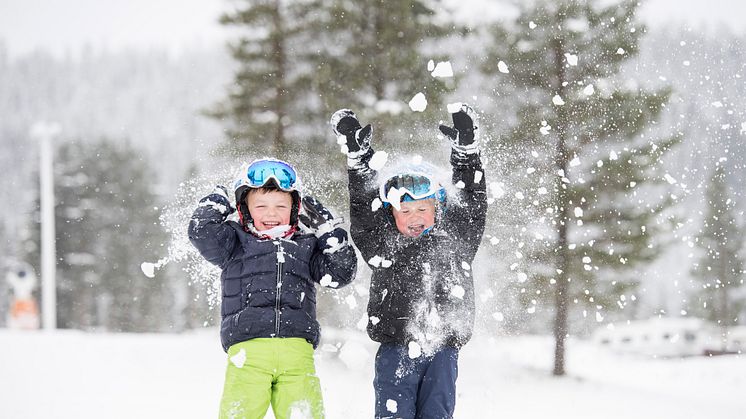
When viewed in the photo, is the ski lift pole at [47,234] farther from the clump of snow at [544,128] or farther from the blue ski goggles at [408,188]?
the blue ski goggles at [408,188]

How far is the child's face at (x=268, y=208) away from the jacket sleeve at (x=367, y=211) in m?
0.37

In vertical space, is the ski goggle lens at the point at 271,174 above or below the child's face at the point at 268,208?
above

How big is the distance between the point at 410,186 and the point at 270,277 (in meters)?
0.86

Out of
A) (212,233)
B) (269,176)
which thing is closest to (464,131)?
(269,176)

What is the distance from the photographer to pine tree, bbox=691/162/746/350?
706 inches

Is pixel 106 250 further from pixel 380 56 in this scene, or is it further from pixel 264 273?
pixel 264 273

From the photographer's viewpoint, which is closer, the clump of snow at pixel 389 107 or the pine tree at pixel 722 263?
the clump of snow at pixel 389 107

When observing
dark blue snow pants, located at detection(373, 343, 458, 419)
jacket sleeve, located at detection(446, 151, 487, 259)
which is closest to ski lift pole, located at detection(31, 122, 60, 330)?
dark blue snow pants, located at detection(373, 343, 458, 419)

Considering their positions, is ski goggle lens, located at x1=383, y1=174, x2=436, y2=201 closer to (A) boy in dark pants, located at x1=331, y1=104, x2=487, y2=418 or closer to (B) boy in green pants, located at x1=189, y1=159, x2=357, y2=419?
(A) boy in dark pants, located at x1=331, y1=104, x2=487, y2=418

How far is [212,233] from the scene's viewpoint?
307cm

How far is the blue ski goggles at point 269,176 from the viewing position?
3.23 m

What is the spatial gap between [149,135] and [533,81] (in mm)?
56068

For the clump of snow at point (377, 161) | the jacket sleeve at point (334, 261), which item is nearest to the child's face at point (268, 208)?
the jacket sleeve at point (334, 261)

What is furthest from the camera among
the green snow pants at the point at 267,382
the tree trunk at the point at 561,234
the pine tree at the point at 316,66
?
the tree trunk at the point at 561,234
